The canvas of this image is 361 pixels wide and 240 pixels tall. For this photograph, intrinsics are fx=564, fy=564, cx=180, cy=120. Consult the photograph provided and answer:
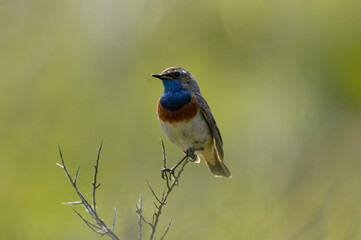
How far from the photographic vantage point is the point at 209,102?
10320mm

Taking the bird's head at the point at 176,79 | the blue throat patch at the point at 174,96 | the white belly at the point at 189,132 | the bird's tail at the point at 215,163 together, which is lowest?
the bird's tail at the point at 215,163

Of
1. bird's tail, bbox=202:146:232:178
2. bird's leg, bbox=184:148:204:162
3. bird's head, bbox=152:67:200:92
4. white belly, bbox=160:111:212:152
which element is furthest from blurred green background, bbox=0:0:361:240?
bird's head, bbox=152:67:200:92

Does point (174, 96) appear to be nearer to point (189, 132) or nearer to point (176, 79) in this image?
point (176, 79)

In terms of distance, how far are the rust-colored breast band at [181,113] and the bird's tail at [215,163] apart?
70cm

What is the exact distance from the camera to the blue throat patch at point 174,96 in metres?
5.77

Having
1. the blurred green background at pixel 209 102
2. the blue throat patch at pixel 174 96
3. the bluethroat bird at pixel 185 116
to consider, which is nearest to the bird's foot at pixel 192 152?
the bluethroat bird at pixel 185 116

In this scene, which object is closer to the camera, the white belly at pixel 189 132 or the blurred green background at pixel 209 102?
the white belly at pixel 189 132

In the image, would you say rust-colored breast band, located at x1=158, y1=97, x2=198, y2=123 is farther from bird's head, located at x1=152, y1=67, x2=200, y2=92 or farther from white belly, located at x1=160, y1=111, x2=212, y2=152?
bird's head, located at x1=152, y1=67, x2=200, y2=92

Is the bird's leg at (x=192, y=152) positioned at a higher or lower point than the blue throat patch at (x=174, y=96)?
lower

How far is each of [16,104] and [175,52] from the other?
3.32 meters

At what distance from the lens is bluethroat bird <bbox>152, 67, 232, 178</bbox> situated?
5738 millimetres

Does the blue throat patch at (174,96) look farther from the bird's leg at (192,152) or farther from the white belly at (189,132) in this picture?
the bird's leg at (192,152)

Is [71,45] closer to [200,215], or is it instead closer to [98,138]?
[98,138]

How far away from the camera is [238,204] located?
6734mm
